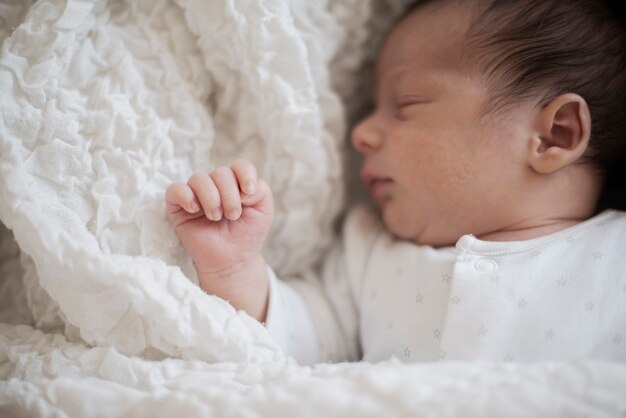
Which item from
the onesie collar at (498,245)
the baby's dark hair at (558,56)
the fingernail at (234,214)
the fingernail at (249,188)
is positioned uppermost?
the baby's dark hair at (558,56)

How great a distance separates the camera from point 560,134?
1.00 metres

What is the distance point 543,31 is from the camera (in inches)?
39.6

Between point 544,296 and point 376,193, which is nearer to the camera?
point 544,296

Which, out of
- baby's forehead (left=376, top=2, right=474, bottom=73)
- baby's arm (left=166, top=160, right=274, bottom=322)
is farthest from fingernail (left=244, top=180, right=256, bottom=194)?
baby's forehead (left=376, top=2, right=474, bottom=73)

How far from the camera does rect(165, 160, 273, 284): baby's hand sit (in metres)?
0.90

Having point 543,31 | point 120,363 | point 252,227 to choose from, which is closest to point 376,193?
point 252,227

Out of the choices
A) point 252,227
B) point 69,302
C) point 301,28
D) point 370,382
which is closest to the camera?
point 370,382

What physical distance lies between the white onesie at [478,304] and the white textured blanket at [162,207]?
0.49 feet

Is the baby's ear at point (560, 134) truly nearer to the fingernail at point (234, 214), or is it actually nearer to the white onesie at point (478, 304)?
the white onesie at point (478, 304)

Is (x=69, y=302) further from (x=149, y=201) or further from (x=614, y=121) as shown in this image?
(x=614, y=121)

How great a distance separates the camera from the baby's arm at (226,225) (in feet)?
2.95

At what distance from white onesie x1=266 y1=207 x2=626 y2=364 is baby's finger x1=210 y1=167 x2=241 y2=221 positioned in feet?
0.69

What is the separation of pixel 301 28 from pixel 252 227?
41 centimetres

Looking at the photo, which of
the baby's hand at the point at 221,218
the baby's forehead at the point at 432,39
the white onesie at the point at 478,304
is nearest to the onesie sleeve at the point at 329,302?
the white onesie at the point at 478,304
